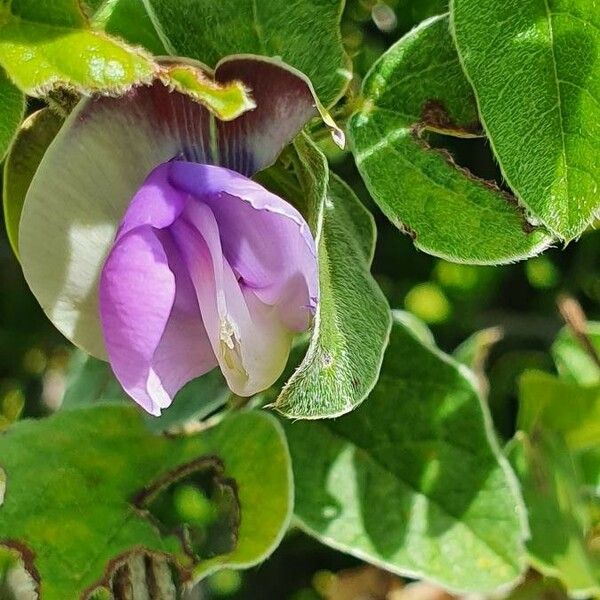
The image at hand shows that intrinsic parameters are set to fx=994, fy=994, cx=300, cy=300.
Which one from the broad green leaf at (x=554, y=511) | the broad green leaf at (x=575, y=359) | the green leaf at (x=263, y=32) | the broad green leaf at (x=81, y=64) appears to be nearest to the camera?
the broad green leaf at (x=81, y=64)

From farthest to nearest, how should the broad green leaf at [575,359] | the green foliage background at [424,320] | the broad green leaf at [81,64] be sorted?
the green foliage background at [424,320] < the broad green leaf at [575,359] < the broad green leaf at [81,64]

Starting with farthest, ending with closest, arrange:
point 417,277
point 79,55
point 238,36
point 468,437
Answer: point 417,277
point 468,437
point 238,36
point 79,55

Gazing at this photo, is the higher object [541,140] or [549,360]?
[541,140]

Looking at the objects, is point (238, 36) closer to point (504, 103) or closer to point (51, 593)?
point (504, 103)

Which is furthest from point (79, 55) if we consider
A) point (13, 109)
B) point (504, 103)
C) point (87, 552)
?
point (87, 552)

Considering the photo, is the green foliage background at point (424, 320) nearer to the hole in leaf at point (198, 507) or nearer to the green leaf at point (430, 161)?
the hole in leaf at point (198, 507)

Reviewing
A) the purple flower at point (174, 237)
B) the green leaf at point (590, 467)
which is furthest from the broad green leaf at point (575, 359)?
the purple flower at point (174, 237)

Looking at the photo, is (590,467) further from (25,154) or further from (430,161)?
(25,154)

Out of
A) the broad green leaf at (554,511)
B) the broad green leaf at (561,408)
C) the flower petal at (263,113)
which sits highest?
the flower petal at (263,113)
